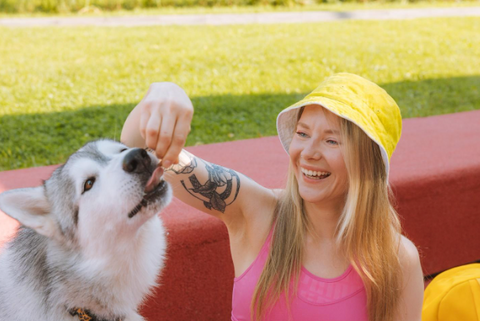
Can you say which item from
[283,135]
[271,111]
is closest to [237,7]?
[271,111]

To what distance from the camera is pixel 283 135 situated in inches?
109

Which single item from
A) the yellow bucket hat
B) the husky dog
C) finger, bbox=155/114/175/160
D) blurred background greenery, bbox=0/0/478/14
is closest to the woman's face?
the yellow bucket hat

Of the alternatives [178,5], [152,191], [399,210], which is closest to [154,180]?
[152,191]

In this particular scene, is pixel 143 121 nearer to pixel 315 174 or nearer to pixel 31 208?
pixel 31 208

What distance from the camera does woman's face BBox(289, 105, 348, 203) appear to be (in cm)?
233

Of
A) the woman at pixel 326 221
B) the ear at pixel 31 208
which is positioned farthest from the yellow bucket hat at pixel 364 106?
the ear at pixel 31 208

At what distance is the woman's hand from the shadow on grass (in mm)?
3590

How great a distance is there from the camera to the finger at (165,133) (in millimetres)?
1748

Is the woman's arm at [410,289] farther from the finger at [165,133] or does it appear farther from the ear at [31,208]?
the ear at [31,208]

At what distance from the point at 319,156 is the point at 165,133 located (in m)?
0.89

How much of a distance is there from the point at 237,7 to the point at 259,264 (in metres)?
13.5

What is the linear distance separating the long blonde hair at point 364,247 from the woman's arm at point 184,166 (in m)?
0.27

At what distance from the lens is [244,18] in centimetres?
1284

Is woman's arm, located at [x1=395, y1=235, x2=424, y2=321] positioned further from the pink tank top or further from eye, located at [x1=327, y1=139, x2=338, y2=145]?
eye, located at [x1=327, y1=139, x2=338, y2=145]
